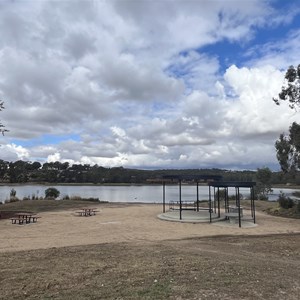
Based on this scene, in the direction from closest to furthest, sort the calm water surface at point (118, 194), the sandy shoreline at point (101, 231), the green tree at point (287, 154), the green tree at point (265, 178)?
the sandy shoreline at point (101, 231)
the green tree at point (287, 154)
the calm water surface at point (118, 194)
the green tree at point (265, 178)

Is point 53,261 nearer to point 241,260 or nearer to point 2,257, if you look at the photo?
point 2,257

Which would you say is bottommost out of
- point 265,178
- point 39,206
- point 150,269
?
point 150,269

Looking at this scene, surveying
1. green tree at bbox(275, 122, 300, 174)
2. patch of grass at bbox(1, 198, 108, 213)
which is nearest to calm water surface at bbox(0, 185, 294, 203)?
patch of grass at bbox(1, 198, 108, 213)

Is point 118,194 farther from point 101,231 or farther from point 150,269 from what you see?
point 150,269

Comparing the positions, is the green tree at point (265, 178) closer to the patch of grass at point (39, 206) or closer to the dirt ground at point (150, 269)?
the patch of grass at point (39, 206)


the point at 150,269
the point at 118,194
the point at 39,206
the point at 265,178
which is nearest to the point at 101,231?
the point at 150,269

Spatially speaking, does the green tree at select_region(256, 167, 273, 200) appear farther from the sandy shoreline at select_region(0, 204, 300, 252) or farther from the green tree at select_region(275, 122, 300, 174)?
the sandy shoreline at select_region(0, 204, 300, 252)

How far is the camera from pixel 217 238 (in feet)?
51.5

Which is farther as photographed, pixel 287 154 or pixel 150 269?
pixel 287 154

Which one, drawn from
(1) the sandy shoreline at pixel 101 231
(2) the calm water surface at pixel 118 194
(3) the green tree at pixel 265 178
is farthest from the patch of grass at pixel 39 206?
(3) the green tree at pixel 265 178

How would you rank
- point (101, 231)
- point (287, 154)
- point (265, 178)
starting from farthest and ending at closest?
point (265, 178) < point (287, 154) < point (101, 231)

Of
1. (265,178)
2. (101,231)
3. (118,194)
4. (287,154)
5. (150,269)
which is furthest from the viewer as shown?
(118,194)

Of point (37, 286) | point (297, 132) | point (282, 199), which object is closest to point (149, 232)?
point (37, 286)

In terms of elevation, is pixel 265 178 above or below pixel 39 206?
above
